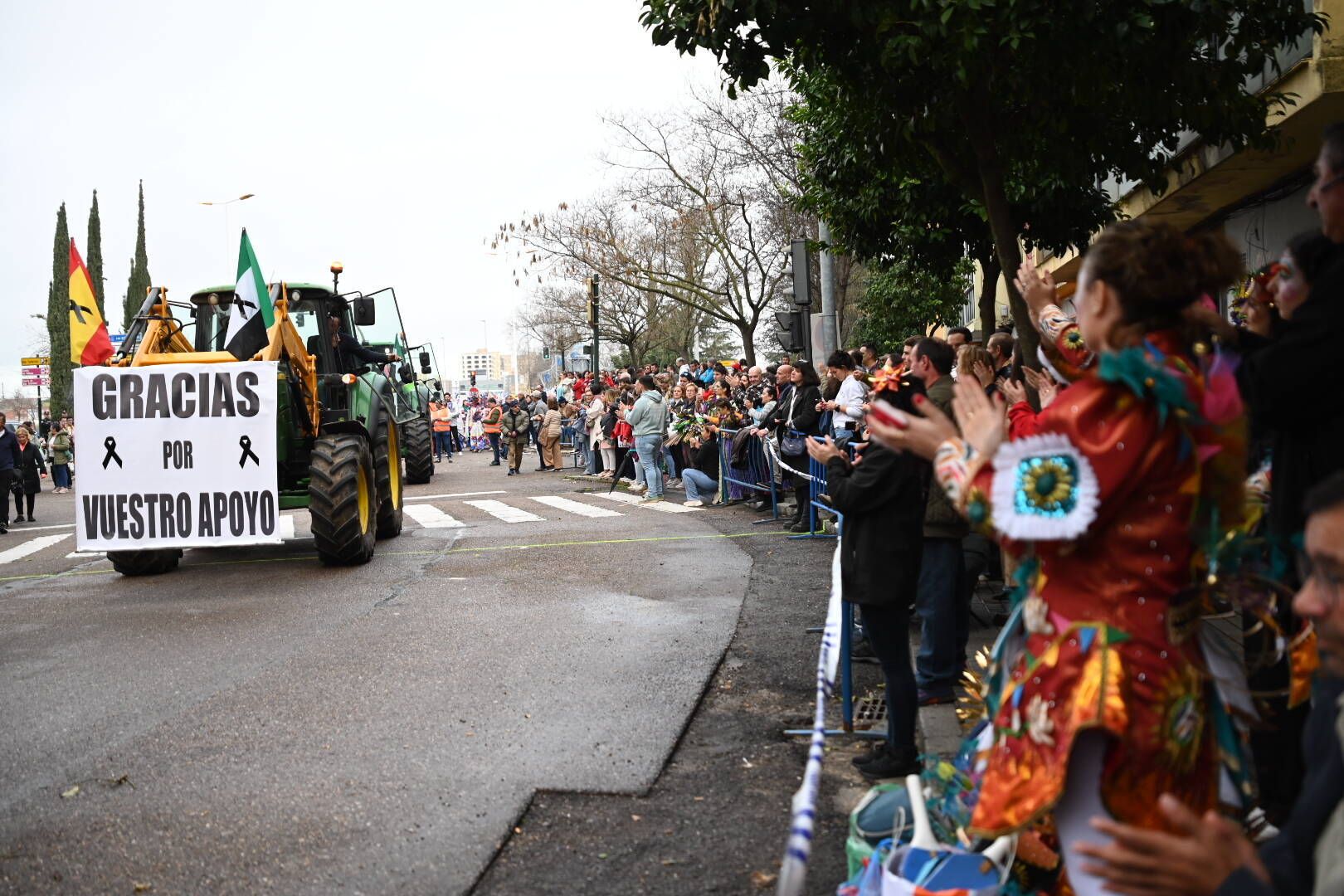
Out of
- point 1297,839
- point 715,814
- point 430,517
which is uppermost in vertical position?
point 1297,839

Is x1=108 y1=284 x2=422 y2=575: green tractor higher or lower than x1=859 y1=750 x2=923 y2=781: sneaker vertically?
higher

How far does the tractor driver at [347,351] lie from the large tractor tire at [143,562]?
3420 mm

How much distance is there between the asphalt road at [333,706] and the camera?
4543 millimetres

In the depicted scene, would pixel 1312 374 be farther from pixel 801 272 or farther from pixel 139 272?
pixel 139 272

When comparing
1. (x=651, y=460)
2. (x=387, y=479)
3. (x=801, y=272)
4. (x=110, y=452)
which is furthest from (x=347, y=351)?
(x=801, y=272)

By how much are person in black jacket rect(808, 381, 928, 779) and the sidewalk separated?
0.25 metres

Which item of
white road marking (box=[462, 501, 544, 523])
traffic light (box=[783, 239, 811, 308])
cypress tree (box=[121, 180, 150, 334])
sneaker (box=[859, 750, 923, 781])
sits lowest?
sneaker (box=[859, 750, 923, 781])

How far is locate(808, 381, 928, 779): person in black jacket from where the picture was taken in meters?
5.18

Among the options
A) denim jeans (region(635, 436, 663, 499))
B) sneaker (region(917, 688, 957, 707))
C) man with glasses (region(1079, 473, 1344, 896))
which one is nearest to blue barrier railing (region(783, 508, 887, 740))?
sneaker (region(917, 688, 957, 707))

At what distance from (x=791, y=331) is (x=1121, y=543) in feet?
47.8

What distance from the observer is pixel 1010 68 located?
26.0 feet

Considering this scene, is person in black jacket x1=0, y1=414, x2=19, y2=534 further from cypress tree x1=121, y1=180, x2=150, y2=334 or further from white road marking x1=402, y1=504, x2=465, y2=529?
cypress tree x1=121, y1=180, x2=150, y2=334

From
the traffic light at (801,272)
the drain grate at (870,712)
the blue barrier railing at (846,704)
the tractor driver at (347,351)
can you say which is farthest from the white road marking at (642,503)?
the blue barrier railing at (846,704)

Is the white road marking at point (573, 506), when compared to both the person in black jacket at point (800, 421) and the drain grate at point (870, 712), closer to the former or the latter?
the person in black jacket at point (800, 421)
